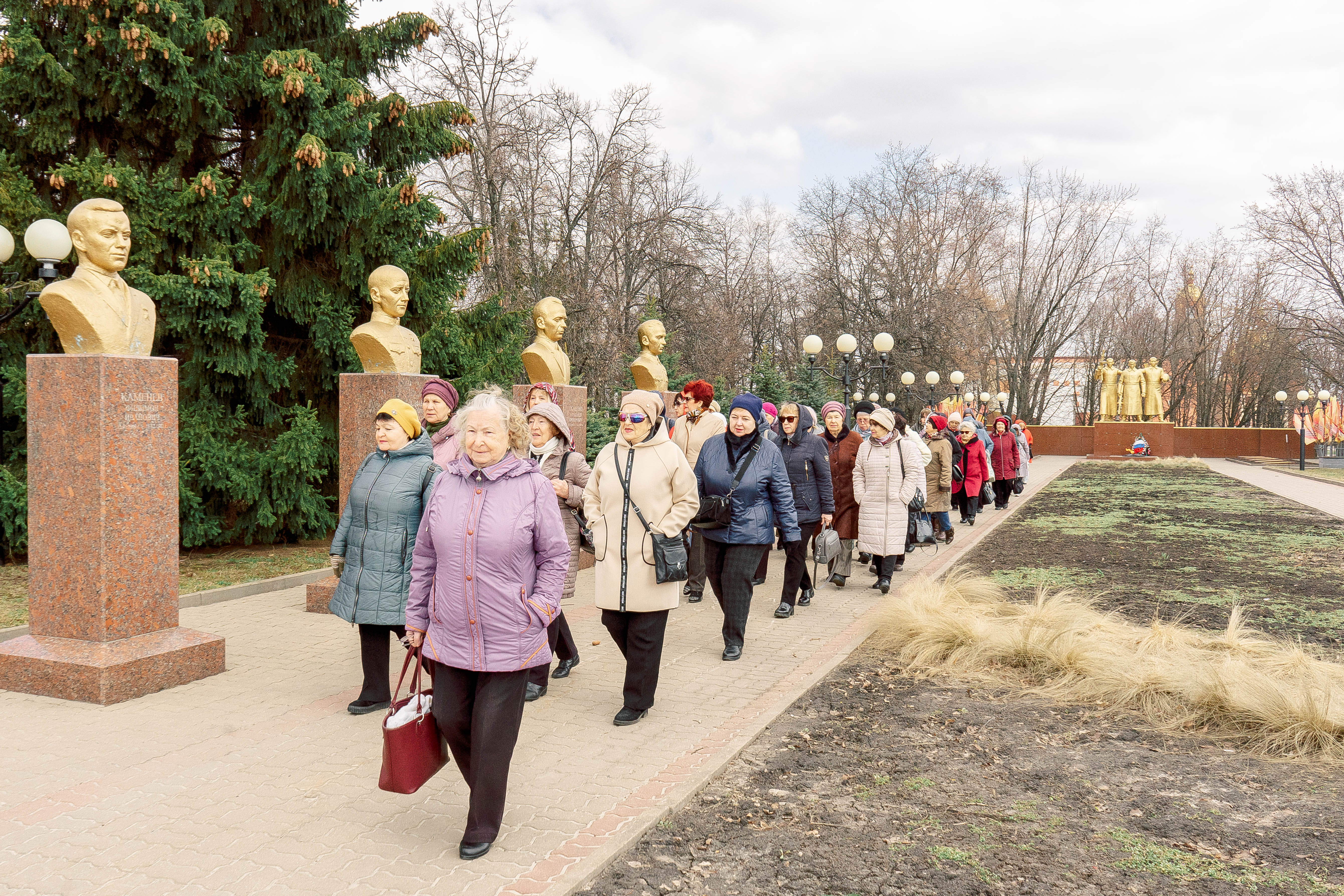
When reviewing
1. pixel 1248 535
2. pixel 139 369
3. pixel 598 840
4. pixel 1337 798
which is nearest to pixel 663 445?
pixel 598 840

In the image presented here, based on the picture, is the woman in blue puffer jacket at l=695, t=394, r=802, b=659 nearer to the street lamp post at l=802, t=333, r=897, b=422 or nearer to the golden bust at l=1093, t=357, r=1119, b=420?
the street lamp post at l=802, t=333, r=897, b=422

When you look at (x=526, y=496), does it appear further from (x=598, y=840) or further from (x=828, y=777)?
(x=828, y=777)

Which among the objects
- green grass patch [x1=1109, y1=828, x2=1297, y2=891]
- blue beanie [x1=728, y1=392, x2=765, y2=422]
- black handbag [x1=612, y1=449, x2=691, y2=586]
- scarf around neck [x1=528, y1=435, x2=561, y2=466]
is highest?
blue beanie [x1=728, y1=392, x2=765, y2=422]

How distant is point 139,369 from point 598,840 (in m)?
4.27

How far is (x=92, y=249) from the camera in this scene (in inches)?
241

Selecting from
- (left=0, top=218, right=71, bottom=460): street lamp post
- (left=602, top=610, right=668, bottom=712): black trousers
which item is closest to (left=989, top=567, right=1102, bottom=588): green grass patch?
(left=602, top=610, right=668, bottom=712): black trousers

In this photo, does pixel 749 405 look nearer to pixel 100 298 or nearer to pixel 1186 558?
pixel 100 298

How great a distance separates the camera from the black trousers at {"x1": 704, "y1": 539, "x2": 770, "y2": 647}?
6.89m

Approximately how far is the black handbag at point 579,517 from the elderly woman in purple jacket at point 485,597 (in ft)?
8.48

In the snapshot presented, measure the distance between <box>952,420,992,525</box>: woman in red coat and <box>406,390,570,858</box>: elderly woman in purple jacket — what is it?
12702 mm

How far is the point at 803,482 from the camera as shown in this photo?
9039 millimetres

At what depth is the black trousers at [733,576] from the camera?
6895mm

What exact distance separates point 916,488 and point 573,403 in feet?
12.9

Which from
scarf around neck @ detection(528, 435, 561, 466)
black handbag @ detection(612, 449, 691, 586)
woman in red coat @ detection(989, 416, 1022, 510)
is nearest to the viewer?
black handbag @ detection(612, 449, 691, 586)
